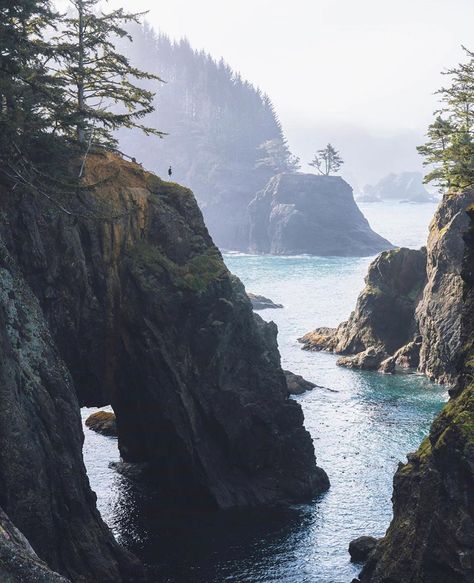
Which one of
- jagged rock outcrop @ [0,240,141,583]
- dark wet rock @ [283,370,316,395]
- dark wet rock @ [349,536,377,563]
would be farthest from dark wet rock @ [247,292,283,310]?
jagged rock outcrop @ [0,240,141,583]

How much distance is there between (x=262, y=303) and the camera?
138 metres

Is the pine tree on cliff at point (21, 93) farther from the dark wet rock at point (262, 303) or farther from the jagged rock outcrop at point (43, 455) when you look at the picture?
the dark wet rock at point (262, 303)

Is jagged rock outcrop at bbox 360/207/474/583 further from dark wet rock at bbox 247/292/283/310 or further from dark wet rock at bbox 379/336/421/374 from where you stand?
dark wet rock at bbox 247/292/283/310

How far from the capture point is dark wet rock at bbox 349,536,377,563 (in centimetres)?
4416

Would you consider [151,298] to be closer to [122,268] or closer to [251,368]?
[122,268]

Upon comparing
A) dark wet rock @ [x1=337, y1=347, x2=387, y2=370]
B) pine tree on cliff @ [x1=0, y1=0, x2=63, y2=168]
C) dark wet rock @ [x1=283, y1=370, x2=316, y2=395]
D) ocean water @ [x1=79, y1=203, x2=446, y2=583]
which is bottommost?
ocean water @ [x1=79, y1=203, x2=446, y2=583]

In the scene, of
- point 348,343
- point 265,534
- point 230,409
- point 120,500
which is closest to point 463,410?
point 265,534

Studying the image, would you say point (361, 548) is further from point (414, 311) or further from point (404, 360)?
point (414, 311)

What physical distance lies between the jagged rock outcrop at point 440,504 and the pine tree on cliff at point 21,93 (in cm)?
2372

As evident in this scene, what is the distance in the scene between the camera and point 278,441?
185ft

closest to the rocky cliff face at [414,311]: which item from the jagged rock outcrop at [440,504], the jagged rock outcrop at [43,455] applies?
the jagged rock outcrop at [440,504]

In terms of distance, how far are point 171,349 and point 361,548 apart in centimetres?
1787

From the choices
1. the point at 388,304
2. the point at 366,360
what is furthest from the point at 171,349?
the point at 388,304

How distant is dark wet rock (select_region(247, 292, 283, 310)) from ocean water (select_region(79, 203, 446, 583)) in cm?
4445
